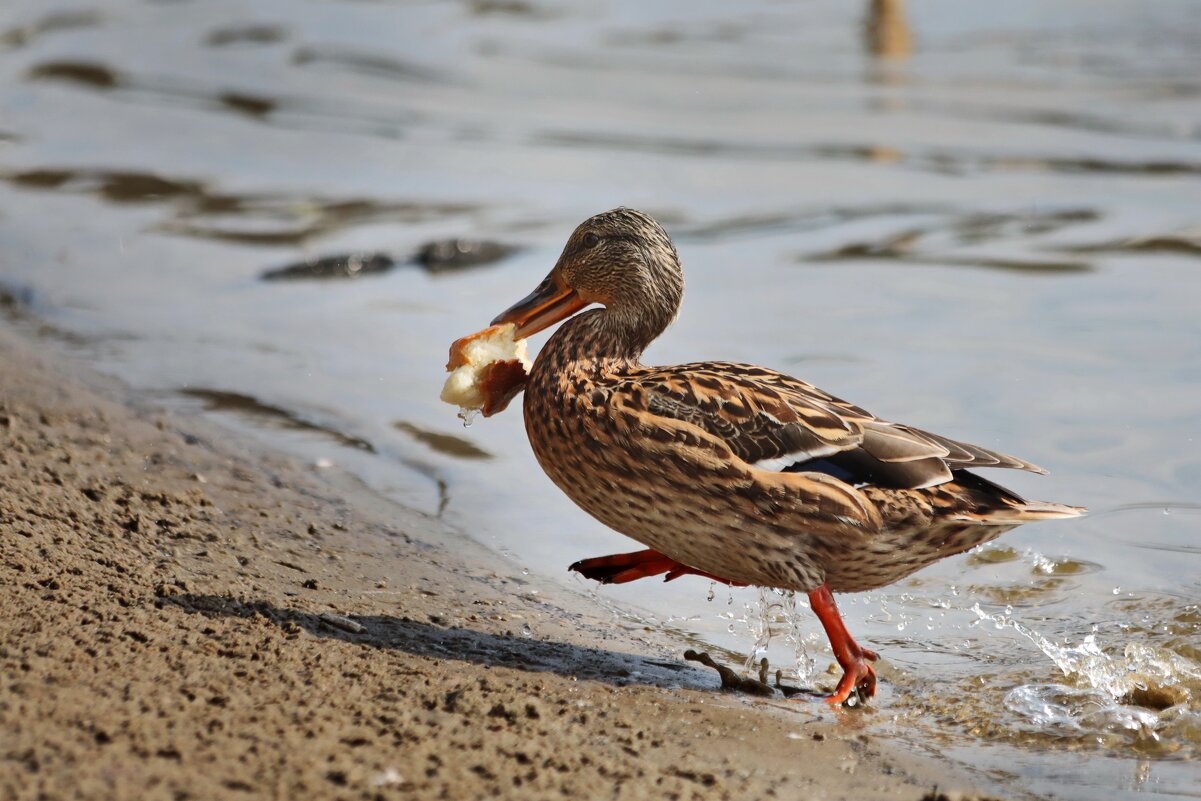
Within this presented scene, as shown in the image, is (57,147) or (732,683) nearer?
(732,683)

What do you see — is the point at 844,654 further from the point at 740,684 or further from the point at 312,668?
the point at 312,668

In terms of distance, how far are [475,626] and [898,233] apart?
6787 mm

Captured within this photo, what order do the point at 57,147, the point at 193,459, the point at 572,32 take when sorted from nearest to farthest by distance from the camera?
1. the point at 193,459
2. the point at 57,147
3. the point at 572,32

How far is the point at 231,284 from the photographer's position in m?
9.85

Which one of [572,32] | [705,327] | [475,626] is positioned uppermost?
[572,32]

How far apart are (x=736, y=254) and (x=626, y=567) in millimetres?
5488

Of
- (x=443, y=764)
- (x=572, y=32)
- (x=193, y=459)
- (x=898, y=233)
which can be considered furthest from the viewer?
(x=572, y=32)

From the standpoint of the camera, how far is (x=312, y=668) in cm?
436

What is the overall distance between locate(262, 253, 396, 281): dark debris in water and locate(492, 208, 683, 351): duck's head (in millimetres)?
4422

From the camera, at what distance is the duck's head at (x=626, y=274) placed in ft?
18.9

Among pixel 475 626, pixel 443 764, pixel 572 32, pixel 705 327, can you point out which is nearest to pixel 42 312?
pixel 705 327

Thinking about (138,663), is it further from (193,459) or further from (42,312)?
(42,312)

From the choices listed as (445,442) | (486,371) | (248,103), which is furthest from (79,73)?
(486,371)

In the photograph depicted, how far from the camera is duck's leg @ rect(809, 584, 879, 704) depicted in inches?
198
